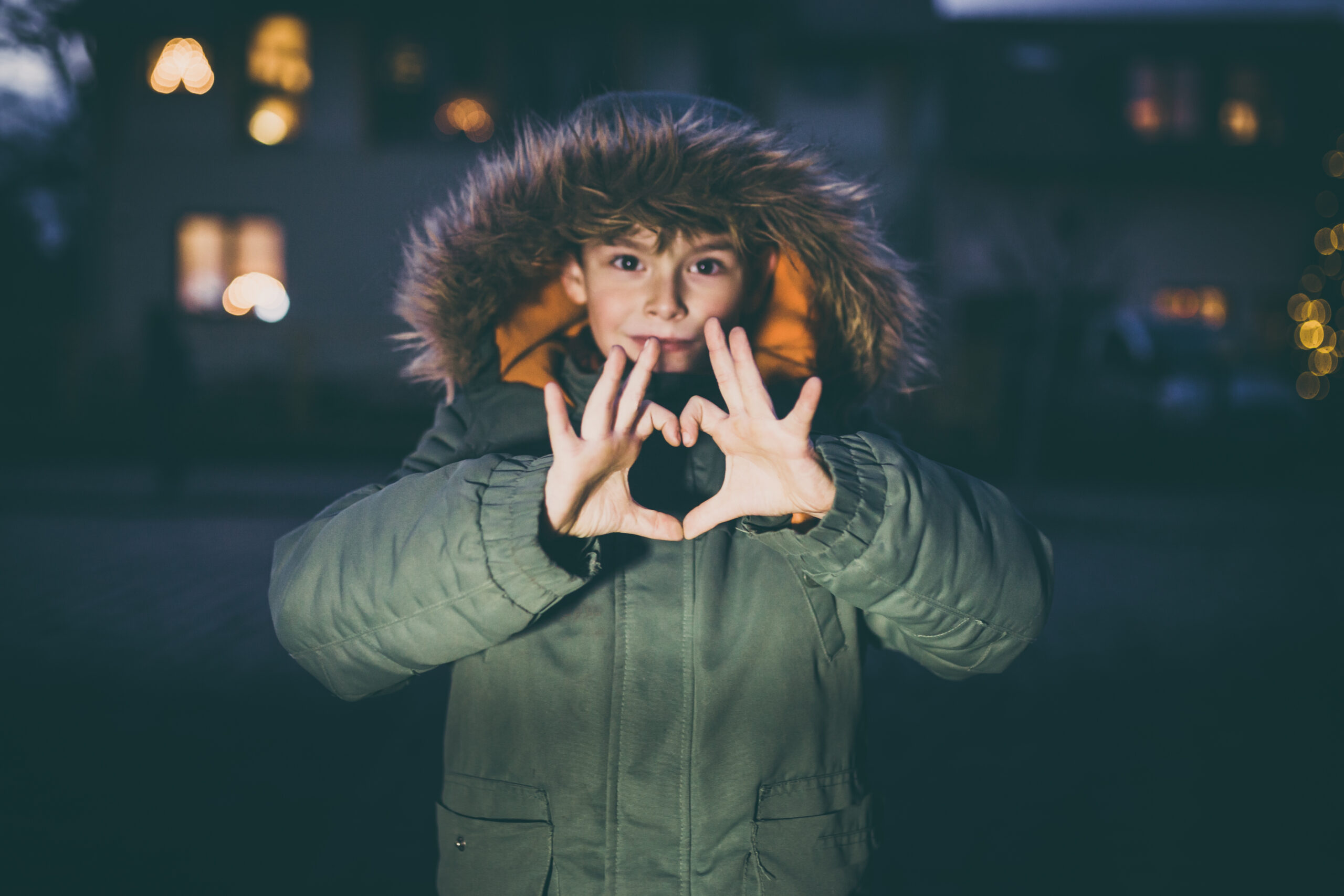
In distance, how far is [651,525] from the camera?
139cm

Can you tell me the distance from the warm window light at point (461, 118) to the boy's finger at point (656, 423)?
52.1ft

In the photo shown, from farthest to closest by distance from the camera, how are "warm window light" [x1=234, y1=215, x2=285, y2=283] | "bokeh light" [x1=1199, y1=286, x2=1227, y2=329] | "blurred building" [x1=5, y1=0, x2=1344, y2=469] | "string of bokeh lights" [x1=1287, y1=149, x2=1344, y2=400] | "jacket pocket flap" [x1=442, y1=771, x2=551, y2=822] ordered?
1. "bokeh light" [x1=1199, y1=286, x2=1227, y2=329]
2. "string of bokeh lights" [x1=1287, y1=149, x2=1344, y2=400]
3. "warm window light" [x1=234, y1=215, x2=285, y2=283]
4. "blurred building" [x1=5, y1=0, x2=1344, y2=469]
5. "jacket pocket flap" [x1=442, y1=771, x2=551, y2=822]

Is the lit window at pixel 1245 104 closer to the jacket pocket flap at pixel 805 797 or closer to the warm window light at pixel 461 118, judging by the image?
the warm window light at pixel 461 118

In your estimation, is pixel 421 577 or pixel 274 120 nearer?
pixel 421 577

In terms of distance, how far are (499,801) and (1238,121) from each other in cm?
2216

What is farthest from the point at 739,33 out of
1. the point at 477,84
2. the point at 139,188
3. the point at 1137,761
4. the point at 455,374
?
the point at 455,374

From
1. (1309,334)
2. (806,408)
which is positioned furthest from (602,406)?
(1309,334)

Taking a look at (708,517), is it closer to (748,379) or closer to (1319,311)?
(748,379)

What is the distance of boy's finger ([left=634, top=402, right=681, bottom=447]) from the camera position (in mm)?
1372

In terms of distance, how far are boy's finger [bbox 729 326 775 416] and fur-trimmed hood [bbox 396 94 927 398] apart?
0.45m

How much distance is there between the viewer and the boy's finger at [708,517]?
1411 mm

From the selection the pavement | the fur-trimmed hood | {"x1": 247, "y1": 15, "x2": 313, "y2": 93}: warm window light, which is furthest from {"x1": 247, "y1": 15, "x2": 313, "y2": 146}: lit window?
the fur-trimmed hood

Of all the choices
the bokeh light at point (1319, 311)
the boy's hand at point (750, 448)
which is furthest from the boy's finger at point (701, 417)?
the bokeh light at point (1319, 311)

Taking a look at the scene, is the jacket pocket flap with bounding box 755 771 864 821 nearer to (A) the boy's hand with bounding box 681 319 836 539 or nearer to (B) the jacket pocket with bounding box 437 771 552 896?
(B) the jacket pocket with bounding box 437 771 552 896
